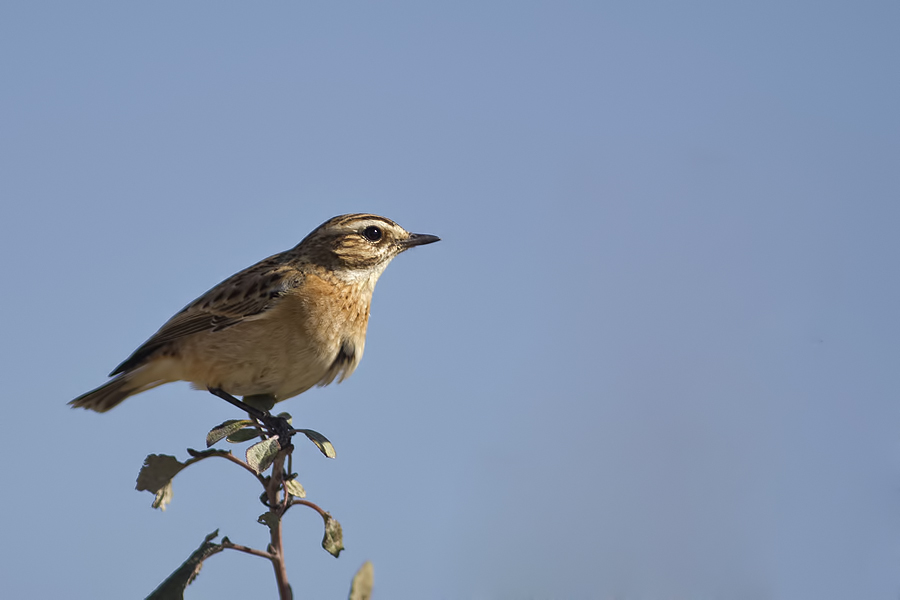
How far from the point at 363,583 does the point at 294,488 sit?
139 cm

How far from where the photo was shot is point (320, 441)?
493cm

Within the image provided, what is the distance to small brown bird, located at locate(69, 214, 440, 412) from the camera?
24.2 feet

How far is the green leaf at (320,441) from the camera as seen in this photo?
16.0 feet

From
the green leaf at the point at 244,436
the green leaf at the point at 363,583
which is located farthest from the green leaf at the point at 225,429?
the green leaf at the point at 363,583

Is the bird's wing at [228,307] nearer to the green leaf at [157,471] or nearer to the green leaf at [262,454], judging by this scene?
the green leaf at [157,471]

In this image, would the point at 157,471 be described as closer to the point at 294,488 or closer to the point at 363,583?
the point at 294,488

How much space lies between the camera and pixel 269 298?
8.02 metres

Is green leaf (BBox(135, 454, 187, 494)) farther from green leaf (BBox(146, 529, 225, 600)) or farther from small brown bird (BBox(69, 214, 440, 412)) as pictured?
small brown bird (BBox(69, 214, 440, 412))

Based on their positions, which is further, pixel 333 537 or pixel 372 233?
pixel 372 233

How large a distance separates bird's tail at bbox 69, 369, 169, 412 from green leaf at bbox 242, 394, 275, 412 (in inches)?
49.2

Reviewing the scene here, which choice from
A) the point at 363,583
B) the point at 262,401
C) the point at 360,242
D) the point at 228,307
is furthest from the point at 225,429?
the point at 360,242

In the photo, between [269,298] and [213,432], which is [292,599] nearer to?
[213,432]

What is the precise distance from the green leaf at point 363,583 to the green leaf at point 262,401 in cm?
400

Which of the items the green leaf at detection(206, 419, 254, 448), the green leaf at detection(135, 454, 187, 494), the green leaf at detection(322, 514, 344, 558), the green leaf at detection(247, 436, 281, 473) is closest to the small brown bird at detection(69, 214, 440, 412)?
the green leaf at detection(206, 419, 254, 448)
